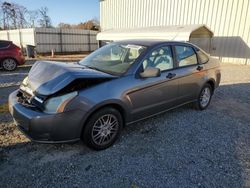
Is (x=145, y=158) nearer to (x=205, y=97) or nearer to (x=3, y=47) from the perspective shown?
(x=205, y=97)

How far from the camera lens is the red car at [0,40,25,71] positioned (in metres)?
9.86

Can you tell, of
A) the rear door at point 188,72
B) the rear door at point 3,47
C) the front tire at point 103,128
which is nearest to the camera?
the front tire at point 103,128

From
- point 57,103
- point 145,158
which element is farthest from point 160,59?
point 57,103

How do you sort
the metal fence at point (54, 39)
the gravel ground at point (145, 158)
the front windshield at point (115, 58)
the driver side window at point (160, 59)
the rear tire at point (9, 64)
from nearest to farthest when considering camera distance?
the gravel ground at point (145, 158) → the front windshield at point (115, 58) → the driver side window at point (160, 59) → the rear tire at point (9, 64) → the metal fence at point (54, 39)

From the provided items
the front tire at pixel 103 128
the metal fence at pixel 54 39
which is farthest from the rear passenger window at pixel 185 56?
the metal fence at pixel 54 39

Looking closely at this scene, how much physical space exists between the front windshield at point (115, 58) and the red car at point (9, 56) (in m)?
7.44

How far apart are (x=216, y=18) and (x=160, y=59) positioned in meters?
11.9

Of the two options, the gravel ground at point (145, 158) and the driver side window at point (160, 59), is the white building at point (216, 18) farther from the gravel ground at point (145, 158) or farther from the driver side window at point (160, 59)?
the driver side window at point (160, 59)

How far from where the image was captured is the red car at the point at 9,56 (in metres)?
9.86

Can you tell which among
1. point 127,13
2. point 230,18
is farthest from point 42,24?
point 230,18

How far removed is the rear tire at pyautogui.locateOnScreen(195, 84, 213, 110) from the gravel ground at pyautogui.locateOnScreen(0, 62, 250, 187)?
677 mm

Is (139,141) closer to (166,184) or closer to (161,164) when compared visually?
(161,164)

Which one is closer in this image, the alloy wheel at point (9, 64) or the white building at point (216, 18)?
the alloy wheel at point (9, 64)

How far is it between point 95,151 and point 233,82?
6.96m
